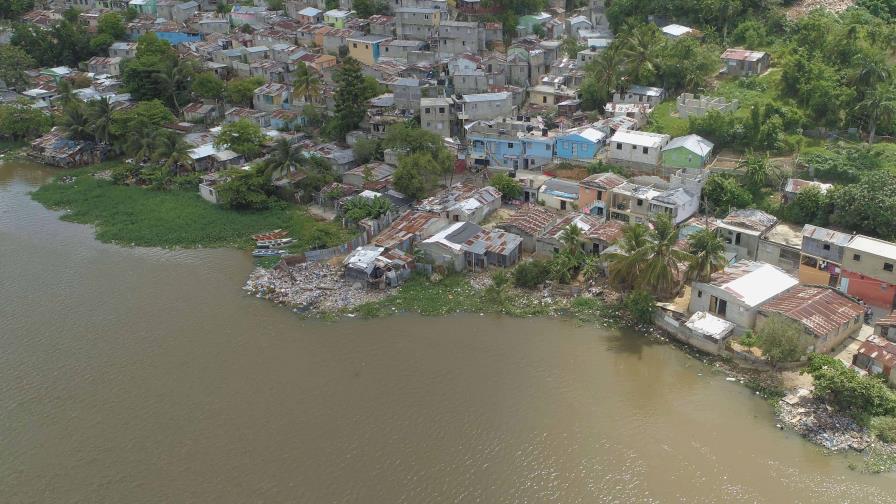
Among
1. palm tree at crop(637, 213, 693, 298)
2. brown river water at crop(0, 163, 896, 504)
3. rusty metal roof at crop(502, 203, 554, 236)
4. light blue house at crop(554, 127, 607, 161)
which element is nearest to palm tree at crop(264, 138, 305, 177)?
brown river water at crop(0, 163, 896, 504)

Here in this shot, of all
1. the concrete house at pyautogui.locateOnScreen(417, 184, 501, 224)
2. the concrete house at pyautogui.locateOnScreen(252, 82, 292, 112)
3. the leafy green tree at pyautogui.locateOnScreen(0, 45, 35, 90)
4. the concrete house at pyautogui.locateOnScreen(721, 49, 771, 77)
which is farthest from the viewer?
the leafy green tree at pyautogui.locateOnScreen(0, 45, 35, 90)

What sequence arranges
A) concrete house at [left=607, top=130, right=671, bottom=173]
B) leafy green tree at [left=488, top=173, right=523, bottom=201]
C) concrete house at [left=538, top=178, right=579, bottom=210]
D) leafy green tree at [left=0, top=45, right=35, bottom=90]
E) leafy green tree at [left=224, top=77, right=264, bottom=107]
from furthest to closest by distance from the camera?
1. leafy green tree at [left=0, top=45, right=35, bottom=90]
2. leafy green tree at [left=224, top=77, right=264, bottom=107]
3. concrete house at [left=607, top=130, right=671, bottom=173]
4. leafy green tree at [left=488, top=173, right=523, bottom=201]
5. concrete house at [left=538, top=178, right=579, bottom=210]

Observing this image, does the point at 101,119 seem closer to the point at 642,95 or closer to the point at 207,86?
the point at 207,86

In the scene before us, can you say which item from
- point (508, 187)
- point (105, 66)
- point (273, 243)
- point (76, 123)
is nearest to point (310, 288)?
point (273, 243)

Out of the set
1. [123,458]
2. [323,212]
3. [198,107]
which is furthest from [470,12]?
[123,458]

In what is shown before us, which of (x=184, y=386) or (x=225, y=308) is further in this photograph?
(x=225, y=308)

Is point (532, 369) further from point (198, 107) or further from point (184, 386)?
point (198, 107)

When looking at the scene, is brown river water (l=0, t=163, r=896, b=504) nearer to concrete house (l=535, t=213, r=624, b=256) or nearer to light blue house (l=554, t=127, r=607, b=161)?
concrete house (l=535, t=213, r=624, b=256)
